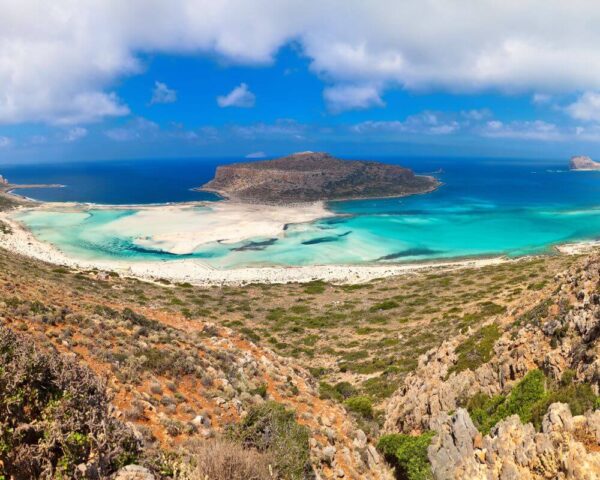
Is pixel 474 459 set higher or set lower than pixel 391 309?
higher

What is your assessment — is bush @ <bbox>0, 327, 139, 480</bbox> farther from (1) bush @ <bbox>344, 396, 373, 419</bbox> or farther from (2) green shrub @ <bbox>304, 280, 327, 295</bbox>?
(2) green shrub @ <bbox>304, 280, 327, 295</bbox>

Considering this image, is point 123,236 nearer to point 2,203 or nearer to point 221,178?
point 2,203

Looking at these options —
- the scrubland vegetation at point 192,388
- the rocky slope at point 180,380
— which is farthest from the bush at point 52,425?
the rocky slope at point 180,380

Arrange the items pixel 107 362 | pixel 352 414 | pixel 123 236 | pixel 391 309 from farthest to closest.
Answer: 1. pixel 123 236
2. pixel 391 309
3. pixel 352 414
4. pixel 107 362

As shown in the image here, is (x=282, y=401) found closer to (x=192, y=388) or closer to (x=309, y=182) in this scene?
(x=192, y=388)

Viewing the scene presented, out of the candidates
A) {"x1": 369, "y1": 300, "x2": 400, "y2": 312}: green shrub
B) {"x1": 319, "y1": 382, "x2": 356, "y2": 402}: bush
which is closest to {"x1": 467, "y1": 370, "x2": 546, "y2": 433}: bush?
{"x1": 319, "y1": 382, "x2": 356, "y2": 402}: bush

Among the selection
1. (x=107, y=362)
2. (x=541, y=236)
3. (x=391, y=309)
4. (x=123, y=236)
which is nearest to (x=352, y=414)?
(x=107, y=362)
